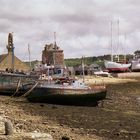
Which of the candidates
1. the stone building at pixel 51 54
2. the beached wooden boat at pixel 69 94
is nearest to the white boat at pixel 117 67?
the stone building at pixel 51 54

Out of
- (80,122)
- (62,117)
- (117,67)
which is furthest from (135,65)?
(80,122)

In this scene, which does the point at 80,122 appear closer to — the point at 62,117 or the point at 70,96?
the point at 62,117

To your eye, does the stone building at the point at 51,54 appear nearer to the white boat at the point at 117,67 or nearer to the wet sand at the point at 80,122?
the white boat at the point at 117,67

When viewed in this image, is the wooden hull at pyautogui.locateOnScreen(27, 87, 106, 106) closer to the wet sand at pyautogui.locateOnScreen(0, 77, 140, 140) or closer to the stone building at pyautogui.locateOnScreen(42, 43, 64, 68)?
the wet sand at pyautogui.locateOnScreen(0, 77, 140, 140)

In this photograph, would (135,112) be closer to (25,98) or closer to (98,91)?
(98,91)

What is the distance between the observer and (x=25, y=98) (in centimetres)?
4250

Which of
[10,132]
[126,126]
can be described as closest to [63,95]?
[126,126]

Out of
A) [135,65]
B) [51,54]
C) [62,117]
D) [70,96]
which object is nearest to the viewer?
[62,117]

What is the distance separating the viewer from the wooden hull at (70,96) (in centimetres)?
3766

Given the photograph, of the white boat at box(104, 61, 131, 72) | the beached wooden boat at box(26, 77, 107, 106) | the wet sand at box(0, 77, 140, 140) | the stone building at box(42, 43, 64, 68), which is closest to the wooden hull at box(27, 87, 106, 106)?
the beached wooden boat at box(26, 77, 107, 106)

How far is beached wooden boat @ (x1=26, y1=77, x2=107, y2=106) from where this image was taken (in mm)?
37656

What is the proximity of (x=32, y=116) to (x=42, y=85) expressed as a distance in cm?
1141

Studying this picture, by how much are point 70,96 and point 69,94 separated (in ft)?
0.56

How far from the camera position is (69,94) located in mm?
37594
